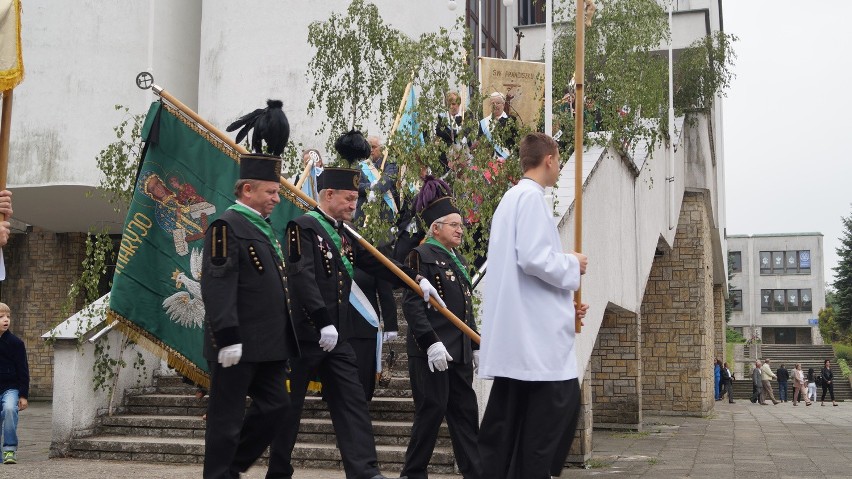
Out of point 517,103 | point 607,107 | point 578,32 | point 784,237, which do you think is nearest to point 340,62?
point 517,103

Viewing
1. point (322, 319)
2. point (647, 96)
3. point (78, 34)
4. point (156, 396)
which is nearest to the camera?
point (322, 319)

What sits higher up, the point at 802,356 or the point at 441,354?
the point at 441,354

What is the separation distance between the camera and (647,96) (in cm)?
1377

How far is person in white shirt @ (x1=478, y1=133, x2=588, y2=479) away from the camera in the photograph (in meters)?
5.07

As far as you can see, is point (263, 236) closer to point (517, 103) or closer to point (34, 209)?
point (517, 103)

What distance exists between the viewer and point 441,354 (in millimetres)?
6828

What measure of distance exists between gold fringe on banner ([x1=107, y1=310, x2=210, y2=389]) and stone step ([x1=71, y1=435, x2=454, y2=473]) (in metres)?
0.79

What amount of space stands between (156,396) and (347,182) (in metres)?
4.71

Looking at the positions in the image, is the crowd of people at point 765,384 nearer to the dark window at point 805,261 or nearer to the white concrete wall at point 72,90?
the white concrete wall at point 72,90

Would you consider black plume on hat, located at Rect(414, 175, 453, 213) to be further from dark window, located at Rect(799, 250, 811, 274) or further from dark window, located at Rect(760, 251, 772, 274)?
dark window, located at Rect(799, 250, 811, 274)

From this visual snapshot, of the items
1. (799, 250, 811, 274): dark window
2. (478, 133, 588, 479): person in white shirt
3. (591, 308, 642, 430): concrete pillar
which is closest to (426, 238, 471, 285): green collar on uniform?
(478, 133, 588, 479): person in white shirt

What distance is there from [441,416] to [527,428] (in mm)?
1894

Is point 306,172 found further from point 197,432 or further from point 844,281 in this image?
point 844,281

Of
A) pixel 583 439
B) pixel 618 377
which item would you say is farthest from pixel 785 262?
pixel 583 439
